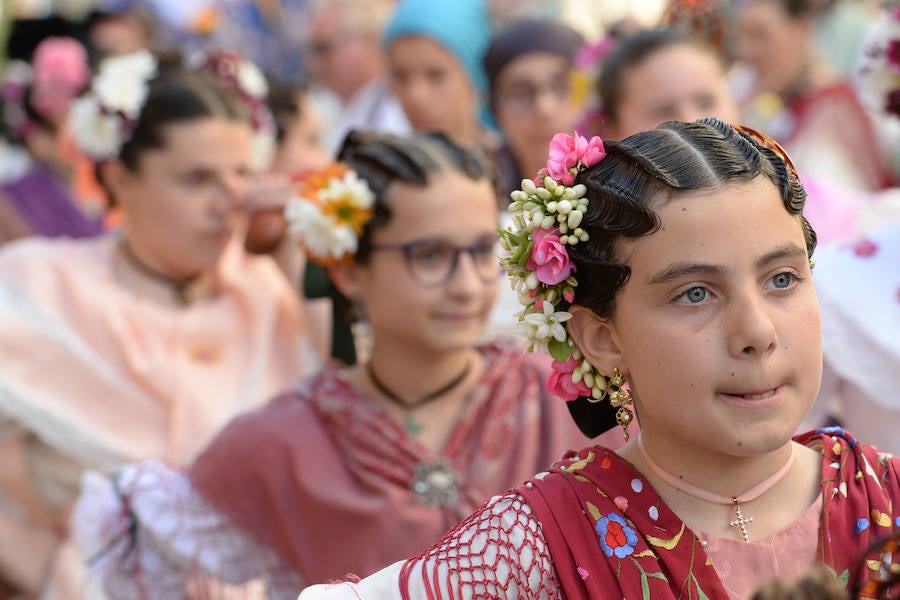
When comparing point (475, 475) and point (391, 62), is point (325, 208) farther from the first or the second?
point (391, 62)

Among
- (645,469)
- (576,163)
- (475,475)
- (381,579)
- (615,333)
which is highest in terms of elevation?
(576,163)

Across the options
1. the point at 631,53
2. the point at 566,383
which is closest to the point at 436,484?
the point at 566,383

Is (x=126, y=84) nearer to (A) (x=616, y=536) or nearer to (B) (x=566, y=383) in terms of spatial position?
(B) (x=566, y=383)

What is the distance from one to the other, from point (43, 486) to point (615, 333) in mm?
2594

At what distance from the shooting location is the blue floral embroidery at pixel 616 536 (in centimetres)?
178

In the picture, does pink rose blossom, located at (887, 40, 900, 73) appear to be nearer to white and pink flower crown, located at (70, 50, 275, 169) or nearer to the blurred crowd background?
the blurred crowd background

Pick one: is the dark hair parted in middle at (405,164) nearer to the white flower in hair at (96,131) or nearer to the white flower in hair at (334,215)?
the white flower in hair at (334,215)

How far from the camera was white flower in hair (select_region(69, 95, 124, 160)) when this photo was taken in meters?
4.07

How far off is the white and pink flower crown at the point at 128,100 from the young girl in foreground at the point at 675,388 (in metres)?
2.47

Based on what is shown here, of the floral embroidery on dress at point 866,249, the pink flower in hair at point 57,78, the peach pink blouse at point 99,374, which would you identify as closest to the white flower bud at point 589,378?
the floral embroidery on dress at point 866,249

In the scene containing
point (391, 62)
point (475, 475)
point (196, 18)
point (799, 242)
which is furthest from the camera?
point (196, 18)

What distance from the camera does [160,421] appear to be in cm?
388

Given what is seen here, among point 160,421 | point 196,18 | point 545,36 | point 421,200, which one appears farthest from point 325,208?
point 196,18

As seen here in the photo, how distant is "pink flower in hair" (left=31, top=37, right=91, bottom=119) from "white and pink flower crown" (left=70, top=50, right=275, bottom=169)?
143 cm
